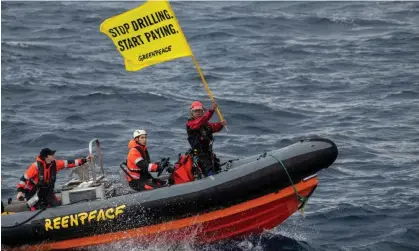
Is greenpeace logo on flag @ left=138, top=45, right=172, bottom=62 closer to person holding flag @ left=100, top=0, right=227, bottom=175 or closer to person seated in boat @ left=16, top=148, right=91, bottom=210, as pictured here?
person holding flag @ left=100, top=0, right=227, bottom=175

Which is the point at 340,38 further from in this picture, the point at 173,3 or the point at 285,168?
the point at 285,168

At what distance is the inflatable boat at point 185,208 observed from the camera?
12.3m

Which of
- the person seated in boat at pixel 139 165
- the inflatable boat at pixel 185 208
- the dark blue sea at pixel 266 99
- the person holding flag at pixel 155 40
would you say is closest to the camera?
the inflatable boat at pixel 185 208

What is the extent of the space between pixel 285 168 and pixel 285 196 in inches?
18.4

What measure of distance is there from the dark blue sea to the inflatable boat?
0.33 metres

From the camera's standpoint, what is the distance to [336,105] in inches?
845

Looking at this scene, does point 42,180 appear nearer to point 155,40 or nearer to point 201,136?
point 201,136

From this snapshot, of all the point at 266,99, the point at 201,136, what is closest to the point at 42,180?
the point at 201,136

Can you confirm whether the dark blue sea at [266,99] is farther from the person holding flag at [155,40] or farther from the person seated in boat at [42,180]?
the person holding flag at [155,40]

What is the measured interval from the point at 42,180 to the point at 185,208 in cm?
219

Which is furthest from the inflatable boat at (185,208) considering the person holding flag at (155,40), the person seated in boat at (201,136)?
the person holding flag at (155,40)

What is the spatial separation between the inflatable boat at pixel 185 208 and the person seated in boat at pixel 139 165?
34 centimetres

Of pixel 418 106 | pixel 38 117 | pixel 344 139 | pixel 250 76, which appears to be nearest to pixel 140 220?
pixel 344 139

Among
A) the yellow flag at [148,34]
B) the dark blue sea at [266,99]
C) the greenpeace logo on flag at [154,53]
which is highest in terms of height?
the yellow flag at [148,34]
